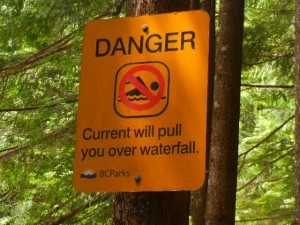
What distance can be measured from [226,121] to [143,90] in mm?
3330

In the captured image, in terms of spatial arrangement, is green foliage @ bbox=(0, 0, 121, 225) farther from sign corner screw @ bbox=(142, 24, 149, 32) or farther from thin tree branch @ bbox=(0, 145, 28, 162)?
sign corner screw @ bbox=(142, 24, 149, 32)

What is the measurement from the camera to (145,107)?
7.40ft

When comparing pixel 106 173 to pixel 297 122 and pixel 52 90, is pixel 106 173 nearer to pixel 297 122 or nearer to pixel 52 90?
pixel 297 122

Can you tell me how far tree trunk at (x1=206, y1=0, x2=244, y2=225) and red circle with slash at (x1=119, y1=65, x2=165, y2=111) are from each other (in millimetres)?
3191

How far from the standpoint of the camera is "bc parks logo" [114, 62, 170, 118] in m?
2.25

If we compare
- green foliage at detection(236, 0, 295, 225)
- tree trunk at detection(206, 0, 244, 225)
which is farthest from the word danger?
green foliage at detection(236, 0, 295, 225)

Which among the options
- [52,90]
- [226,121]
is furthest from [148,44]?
[52,90]

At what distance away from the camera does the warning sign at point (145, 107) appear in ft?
7.12

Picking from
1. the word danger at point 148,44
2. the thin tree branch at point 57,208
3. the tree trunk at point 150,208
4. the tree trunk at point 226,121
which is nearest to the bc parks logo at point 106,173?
the tree trunk at point 150,208

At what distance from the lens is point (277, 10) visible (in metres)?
7.88

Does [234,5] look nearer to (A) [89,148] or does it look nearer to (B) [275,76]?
(B) [275,76]

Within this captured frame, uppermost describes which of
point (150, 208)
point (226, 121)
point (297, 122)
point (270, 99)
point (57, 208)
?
point (270, 99)

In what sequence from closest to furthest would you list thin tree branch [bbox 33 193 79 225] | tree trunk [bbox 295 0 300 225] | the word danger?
1. the word danger
2. tree trunk [bbox 295 0 300 225]
3. thin tree branch [bbox 33 193 79 225]

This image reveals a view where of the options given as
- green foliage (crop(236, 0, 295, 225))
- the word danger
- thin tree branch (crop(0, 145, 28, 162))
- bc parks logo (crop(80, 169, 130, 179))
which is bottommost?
bc parks logo (crop(80, 169, 130, 179))
